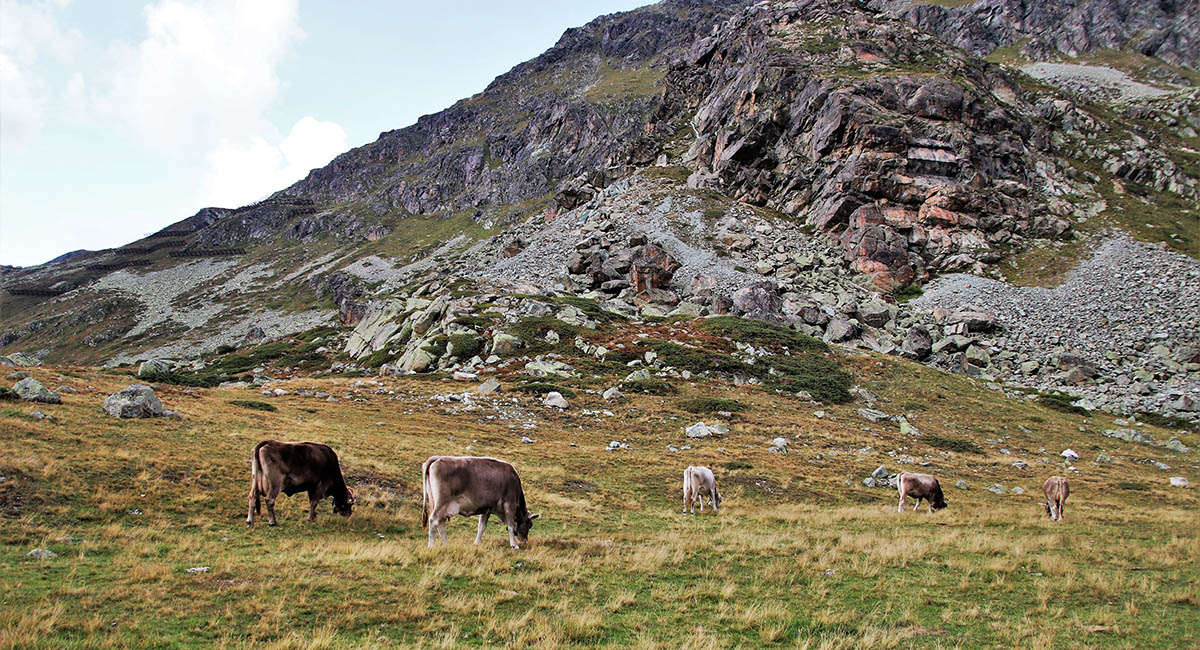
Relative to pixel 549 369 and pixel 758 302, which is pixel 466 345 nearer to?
pixel 549 369

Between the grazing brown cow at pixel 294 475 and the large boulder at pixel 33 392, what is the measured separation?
→ 566 inches

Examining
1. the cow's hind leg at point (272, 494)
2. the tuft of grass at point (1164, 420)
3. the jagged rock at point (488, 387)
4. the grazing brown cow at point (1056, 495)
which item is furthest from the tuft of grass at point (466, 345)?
the tuft of grass at point (1164, 420)

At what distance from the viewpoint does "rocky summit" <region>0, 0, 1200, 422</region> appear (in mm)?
46750

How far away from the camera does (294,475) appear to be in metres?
11.8

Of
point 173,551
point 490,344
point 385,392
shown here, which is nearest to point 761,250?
point 490,344

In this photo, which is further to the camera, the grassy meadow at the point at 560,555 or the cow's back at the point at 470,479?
the cow's back at the point at 470,479

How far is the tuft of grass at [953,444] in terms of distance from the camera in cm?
2919

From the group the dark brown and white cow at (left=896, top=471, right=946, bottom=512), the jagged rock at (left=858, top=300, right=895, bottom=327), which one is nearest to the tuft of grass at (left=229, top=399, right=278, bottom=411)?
the dark brown and white cow at (left=896, top=471, right=946, bottom=512)

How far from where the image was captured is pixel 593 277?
2552 inches

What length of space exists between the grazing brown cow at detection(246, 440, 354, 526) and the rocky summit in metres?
15.2

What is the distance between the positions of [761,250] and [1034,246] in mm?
34807

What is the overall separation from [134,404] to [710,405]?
91.6ft

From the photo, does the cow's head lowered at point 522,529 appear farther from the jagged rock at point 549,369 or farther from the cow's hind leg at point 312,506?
the jagged rock at point 549,369

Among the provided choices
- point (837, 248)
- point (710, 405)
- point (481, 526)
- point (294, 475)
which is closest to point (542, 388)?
point (710, 405)
